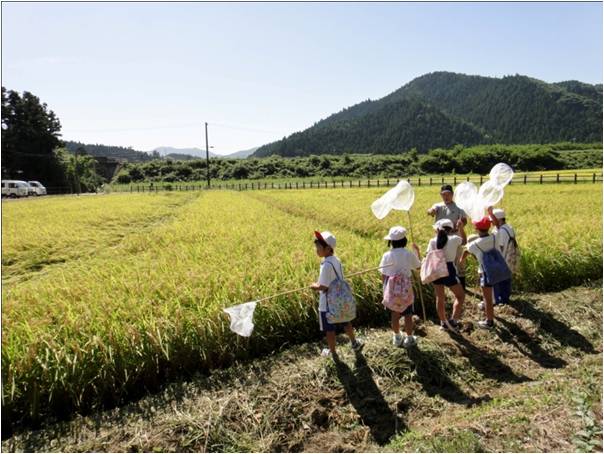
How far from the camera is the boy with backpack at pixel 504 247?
5094 mm

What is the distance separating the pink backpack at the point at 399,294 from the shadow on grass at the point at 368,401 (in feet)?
2.19

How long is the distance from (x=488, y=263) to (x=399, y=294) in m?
1.41

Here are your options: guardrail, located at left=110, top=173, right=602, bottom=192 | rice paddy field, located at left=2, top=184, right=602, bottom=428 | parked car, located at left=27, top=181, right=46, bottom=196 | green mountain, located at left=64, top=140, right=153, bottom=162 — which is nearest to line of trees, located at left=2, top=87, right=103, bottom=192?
parked car, located at left=27, top=181, right=46, bottom=196

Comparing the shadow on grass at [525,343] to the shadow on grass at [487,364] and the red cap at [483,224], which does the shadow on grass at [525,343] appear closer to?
the shadow on grass at [487,364]

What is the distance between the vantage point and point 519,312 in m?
5.20

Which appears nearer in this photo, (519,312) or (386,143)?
(519,312)

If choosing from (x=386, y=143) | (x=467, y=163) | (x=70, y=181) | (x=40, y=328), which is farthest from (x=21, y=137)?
(x=386, y=143)

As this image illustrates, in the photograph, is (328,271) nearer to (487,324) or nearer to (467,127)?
(487,324)

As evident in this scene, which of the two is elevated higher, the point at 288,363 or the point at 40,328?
the point at 40,328

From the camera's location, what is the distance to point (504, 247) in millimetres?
5145

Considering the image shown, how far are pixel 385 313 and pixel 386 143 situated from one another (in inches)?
5377

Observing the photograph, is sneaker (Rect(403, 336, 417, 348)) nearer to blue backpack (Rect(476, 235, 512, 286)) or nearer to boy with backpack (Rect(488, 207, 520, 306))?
blue backpack (Rect(476, 235, 512, 286))

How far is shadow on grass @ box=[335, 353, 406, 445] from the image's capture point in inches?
122

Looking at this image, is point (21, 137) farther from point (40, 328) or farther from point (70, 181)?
point (40, 328)
